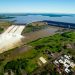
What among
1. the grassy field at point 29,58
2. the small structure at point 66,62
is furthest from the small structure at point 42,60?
the small structure at point 66,62

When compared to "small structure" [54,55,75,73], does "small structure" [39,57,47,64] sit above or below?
above

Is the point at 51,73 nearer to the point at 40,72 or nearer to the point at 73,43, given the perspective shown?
the point at 40,72

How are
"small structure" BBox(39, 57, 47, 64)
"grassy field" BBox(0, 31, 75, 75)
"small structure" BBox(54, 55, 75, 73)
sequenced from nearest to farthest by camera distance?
"grassy field" BBox(0, 31, 75, 75) → "small structure" BBox(54, 55, 75, 73) → "small structure" BBox(39, 57, 47, 64)

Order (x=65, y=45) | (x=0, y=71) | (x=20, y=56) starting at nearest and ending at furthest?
(x=0, y=71) → (x=20, y=56) → (x=65, y=45)

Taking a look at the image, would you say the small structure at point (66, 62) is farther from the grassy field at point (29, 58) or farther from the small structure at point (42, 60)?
the grassy field at point (29, 58)

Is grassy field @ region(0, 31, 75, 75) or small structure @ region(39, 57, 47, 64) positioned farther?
small structure @ region(39, 57, 47, 64)

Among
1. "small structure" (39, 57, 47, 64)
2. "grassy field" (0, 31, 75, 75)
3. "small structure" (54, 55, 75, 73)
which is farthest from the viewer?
"small structure" (39, 57, 47, 64)

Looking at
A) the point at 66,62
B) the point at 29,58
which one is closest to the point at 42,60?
the point at 29,58

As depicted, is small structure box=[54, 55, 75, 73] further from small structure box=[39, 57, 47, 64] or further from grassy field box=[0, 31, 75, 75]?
grassy field box=[0, 31, 75, 75]

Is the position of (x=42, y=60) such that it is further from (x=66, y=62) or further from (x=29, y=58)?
(x=66, y=62)

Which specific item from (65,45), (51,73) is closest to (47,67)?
(51,73)

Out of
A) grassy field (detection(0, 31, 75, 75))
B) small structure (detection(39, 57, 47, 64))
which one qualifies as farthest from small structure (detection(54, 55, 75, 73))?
grassy field (detection(0, 31, 75, 75))
